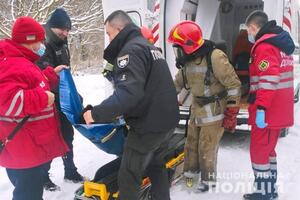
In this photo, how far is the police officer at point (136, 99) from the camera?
8.65 feet

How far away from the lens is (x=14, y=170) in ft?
9.24

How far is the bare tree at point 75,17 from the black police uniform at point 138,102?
15.0 meters

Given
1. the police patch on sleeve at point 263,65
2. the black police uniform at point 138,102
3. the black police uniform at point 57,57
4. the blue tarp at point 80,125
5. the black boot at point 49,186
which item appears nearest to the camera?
the black police uniform at point 138,102

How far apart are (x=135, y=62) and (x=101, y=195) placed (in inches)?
51.4

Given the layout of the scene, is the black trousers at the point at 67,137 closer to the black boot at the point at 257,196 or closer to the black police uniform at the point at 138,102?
the black police uniform at the point at 138,102

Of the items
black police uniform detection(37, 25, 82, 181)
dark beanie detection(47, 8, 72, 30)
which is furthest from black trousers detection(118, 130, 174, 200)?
dark beanie detection(47, 8, 72, 30)

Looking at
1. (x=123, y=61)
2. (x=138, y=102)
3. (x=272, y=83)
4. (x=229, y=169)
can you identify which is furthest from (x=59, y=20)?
(x=229, y=169)

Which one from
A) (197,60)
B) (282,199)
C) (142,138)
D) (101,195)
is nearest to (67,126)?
(101,195)

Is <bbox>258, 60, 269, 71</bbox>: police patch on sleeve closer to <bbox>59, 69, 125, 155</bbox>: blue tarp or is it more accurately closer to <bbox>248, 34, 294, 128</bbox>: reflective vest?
<bbox>248, 34, 294, 128</bbox>: reflective vest

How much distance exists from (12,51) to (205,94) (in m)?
2.02

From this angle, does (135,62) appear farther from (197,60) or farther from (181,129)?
(181,129)

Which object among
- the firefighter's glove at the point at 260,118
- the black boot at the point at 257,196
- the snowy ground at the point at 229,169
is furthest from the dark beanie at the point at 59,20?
the black boot at the point at 257,196

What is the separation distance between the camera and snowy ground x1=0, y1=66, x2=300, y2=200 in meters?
3.95

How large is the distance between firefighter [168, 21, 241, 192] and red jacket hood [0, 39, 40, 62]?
159 cm
